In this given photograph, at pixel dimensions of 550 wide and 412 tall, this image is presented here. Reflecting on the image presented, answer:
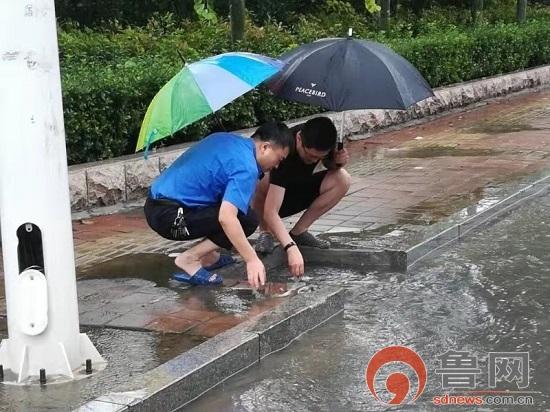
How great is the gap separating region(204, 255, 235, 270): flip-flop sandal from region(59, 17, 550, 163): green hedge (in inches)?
90.3

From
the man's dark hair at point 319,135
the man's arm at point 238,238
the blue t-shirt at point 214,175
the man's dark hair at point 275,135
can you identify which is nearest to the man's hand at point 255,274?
the man's arm at point 238,238

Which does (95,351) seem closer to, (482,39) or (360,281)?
(360,281)

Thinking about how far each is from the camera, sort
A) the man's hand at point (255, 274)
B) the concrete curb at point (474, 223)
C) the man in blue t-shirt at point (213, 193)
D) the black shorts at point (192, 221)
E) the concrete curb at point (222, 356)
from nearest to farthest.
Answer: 1. the concrete curb at point (222, 356)
2. the man's hand at point (255, 274)
3. the man in blue t-shirt at point (213, 193)
4. the black shorts at point (192, 221)
5. the concrete curb at point (474, 223)

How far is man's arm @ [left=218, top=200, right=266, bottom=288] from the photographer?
5.09 meters

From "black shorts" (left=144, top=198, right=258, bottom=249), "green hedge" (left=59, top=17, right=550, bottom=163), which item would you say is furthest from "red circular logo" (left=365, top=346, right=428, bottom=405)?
"green hedge" (left=59, top=17, right=550, bottom=163)

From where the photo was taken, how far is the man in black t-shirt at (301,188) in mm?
5910

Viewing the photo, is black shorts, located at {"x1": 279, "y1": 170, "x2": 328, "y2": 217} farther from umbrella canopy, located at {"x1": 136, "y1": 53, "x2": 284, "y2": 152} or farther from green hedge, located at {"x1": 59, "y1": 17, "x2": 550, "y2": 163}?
green hedge, located at {"x1": 59, "y1": 17, "x2": 550, "y2": 163}

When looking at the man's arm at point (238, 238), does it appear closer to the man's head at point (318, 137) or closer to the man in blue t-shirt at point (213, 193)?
the man in blue t-shirt at point (213, 193)

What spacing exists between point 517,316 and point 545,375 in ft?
3.04

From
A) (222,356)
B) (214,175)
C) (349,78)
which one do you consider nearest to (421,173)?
(349,78)

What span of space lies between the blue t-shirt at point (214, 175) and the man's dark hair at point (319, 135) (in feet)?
1.78

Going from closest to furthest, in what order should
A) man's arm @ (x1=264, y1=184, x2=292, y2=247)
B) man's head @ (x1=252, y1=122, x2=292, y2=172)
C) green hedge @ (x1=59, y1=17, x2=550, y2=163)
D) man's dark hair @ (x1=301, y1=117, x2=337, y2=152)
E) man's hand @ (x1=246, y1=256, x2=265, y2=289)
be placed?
man's hand @ (x1=246, y1=256, x2=265, y2=289) → man's head @ (x1=252, y1=122, x2=292, y2=172) → man's dark hair @ (x1=301, y1=117, x2=337, y2=152) → man's arm @ (x1=264, y1=184, x2=292, y2=247) → green hedge @ (x1=59, y1=17, x2=550, y2=163)

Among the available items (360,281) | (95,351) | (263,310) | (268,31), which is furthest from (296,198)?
(268,31)

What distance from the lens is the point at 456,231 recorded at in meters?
7.34
